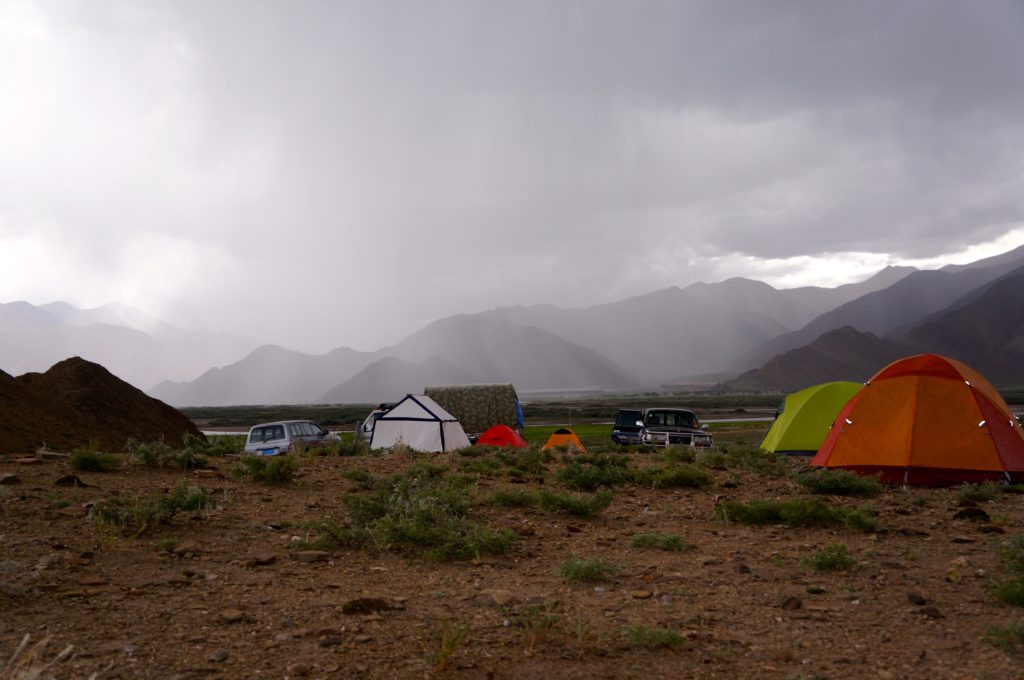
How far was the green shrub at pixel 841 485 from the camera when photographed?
11047 mm

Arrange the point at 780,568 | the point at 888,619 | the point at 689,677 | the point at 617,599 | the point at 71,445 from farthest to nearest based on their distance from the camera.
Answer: the point at 71,445, the point at 780,568, the point at 617,599, the point at 888,619, the point at 689,677

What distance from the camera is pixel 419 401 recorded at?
25.0 m

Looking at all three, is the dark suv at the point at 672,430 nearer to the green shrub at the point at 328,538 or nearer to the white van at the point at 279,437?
the white van at the point at 279,437

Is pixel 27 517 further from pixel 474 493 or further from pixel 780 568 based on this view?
pixel 780 568

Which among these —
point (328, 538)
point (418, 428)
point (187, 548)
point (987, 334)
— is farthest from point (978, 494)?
point (987, 334)

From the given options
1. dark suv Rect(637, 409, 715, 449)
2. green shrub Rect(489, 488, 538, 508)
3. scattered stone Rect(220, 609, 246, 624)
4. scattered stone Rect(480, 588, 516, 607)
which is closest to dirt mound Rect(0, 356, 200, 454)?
green shrub Rect(489, 488, 538, 508)

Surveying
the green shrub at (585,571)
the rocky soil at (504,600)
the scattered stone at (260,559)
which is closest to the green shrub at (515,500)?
the rocky soil at (504,600)

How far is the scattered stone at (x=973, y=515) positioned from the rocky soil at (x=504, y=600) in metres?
0.04

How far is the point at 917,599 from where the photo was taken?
5.89m

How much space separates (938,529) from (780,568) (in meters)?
3.19

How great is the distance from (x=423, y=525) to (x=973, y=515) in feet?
24.2

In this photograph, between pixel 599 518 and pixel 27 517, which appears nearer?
pixel 27 517

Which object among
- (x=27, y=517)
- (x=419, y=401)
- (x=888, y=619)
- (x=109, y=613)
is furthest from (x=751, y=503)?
(x=419, y=401)

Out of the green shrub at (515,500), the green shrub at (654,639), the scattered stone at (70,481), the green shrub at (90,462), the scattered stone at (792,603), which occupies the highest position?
the green shrub at (90,462)
